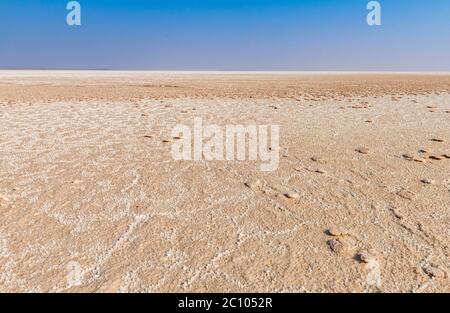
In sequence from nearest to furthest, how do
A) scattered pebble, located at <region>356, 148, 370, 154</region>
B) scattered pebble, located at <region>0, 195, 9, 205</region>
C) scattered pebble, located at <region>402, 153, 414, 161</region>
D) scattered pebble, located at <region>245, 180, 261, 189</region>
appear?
1. scattered pebble, located at <region>0, 195, 9, 205</region>
2. scattered pebble, located at <region>245, 180, 261, 189</region>
3. scattered pebble, located at <region>402, 153, 414, 161</region>
4. scattered pebble, located at <region>356, 148, 370, 154</region>

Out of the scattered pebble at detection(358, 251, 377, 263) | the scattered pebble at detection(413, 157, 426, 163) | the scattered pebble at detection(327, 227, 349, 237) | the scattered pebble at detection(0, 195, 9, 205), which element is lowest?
the scattered pebble at detection(358, 251, 377, 263)

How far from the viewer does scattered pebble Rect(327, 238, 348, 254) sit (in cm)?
272

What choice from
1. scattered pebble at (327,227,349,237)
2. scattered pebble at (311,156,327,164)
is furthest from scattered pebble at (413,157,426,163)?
scattered pebble at (327,227,349,237)

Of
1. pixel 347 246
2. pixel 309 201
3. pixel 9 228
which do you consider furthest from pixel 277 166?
pixel 9 228

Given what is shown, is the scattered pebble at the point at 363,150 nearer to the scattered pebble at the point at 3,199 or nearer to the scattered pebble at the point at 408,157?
the scattered pebble at the point at 408,157

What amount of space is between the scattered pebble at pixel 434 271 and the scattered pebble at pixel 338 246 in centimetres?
53

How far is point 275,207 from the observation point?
3.47 meters

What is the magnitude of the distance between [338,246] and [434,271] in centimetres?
64

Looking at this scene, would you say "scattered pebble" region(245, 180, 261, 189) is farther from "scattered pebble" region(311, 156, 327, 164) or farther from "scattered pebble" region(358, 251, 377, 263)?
"scattered pebble" region(358, 251, 377, 263)

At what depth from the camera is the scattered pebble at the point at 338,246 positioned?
2.72 meters

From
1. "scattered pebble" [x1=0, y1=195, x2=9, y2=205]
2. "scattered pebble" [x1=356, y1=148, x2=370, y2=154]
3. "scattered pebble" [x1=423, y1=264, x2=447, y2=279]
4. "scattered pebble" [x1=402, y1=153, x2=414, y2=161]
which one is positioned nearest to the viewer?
"scattered pebble" [x1=423, y1=264, x2=447, y2=279]

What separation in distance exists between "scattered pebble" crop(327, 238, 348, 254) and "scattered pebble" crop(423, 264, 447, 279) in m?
0.53
